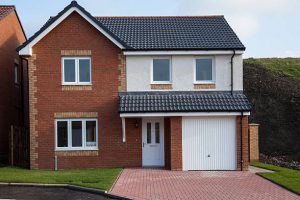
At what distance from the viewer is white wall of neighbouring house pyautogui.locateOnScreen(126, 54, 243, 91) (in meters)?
22.6

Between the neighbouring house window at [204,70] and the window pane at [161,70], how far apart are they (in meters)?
1.36

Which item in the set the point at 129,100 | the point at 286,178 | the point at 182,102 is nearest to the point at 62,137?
the point at 129,100

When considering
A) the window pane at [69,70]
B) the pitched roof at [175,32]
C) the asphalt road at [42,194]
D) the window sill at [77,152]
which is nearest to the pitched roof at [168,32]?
the pitched roof at [175,32]

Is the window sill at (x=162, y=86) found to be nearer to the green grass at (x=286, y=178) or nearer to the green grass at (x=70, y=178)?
the green grass at (x=70, y=178)

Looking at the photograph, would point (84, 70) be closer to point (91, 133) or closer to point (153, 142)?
point (91, 133)

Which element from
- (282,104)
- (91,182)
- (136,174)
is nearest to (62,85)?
(136,174)

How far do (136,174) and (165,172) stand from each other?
150 cm

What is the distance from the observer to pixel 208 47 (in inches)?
883

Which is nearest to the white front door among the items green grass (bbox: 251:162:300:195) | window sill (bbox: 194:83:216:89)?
window sill (bbox: 194:83:216:89)

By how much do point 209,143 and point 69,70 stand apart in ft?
23.3

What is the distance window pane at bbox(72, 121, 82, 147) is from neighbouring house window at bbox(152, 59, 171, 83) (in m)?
4.06

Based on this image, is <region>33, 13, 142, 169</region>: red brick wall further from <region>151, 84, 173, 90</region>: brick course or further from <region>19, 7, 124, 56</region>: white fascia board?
<region>151, 84, 173, 90</region>: brick course

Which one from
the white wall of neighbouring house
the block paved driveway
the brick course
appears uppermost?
the white wall of neighbouring house

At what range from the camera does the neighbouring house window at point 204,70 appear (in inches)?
906
